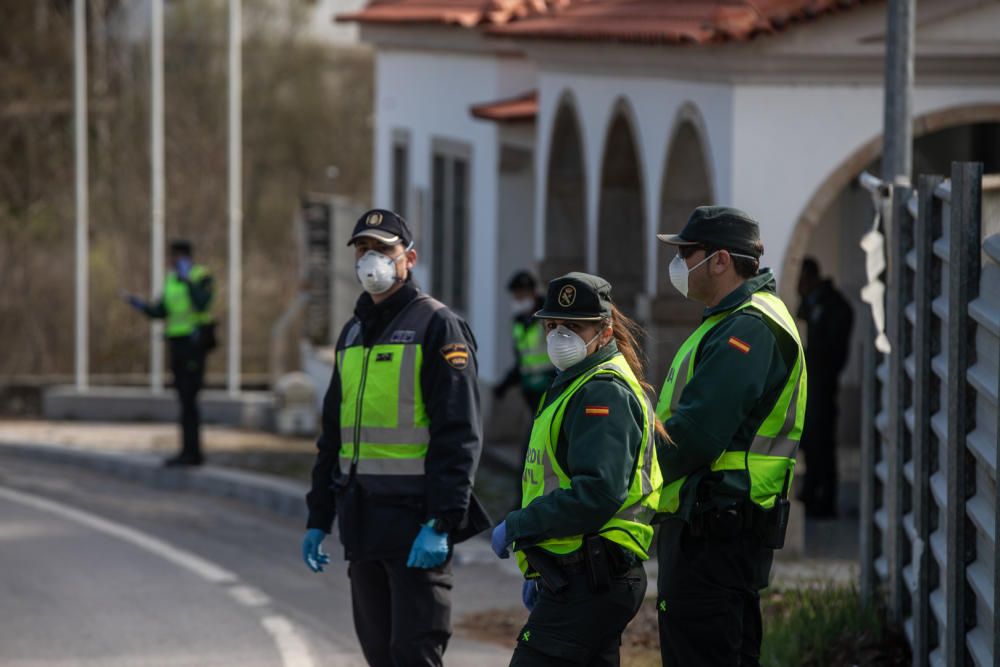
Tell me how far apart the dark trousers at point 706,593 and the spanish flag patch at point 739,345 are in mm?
573

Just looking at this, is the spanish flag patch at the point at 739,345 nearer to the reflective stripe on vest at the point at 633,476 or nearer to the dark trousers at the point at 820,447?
the reflective stripe on vest at the point at 633,476

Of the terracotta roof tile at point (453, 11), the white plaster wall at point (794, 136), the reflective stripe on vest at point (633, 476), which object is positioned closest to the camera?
the reflective stripe on vest at point (633, 476)

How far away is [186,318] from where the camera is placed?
54.2ft

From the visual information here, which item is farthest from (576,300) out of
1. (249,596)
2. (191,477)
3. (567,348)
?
(191,477)

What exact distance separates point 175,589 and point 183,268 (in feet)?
19.0

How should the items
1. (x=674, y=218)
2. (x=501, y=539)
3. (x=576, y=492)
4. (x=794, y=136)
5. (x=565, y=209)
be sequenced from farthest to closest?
1. (x=565, y=209)
2. (x=674, y=218)
3. (x=794, y=136)
4. (x=501, y=539)
5. (x=576, y=492)

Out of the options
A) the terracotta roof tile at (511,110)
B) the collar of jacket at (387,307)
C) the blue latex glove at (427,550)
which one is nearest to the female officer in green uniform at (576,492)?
the blue latex glove at (427,550)

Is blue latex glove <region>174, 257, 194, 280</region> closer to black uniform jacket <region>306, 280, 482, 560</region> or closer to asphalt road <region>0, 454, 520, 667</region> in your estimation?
asphalt road <region>0, 454, 520, 667</region>

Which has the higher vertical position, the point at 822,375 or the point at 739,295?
the point at 739,295

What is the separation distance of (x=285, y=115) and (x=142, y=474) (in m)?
26.1

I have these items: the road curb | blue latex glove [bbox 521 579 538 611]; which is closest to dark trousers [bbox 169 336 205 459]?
the road curb

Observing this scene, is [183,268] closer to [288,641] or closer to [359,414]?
[288,641]

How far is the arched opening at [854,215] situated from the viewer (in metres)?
12.2

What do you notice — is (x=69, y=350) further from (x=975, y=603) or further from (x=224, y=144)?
Answer: (x=975, y=603)
